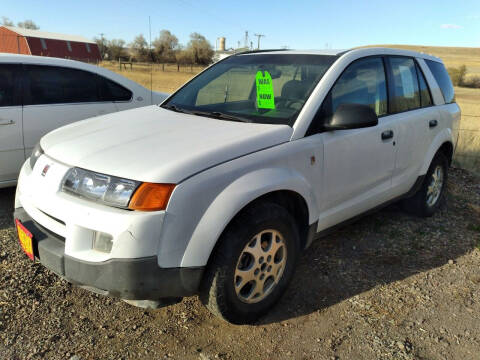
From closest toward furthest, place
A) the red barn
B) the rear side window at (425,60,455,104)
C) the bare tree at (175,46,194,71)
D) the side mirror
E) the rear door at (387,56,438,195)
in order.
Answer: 1. the side mirror
2. the rear door at (387,56,438,195)
3. the rear side window at (425,60,455,104)
4. the red barn
5. the bare tree at (175,46,194,71)

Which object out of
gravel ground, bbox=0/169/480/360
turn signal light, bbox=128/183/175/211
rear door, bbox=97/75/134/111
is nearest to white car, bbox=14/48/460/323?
turn signal light, bbox=128/183/175/211

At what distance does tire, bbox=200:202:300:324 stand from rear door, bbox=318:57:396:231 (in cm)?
47

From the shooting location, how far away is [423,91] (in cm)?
421

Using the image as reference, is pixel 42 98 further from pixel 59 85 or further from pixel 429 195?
pixel 429 195

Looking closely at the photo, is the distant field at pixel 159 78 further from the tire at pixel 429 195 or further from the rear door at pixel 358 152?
the rear door at pixel 358 152

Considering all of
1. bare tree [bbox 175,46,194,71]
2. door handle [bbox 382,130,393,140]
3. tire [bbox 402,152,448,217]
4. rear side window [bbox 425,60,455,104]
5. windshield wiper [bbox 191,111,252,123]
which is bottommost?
tire [bbox 402,152,448,217]

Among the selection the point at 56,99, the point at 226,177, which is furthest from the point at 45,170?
the point at 56,99

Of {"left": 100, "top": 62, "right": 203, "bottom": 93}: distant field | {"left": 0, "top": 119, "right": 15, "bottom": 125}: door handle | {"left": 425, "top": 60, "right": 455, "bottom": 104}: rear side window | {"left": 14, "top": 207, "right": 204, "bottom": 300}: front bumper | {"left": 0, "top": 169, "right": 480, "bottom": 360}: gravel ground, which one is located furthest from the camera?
{"left": 100, "top": 62, "right": 203, "bottom": 93}: distant field

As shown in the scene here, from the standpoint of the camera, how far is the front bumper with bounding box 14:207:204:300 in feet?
6.93

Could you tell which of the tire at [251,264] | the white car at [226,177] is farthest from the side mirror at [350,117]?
the tire at [251,264]

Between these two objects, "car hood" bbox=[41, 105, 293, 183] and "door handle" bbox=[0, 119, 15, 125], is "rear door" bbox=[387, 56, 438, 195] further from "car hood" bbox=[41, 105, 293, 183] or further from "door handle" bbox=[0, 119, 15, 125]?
"door handle" bbox=[0, 119, 15, 125]

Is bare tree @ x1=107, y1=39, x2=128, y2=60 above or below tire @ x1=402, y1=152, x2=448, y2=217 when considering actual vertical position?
above

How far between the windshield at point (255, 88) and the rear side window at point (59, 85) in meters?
1.49

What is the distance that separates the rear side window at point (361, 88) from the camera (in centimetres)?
308
